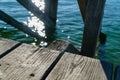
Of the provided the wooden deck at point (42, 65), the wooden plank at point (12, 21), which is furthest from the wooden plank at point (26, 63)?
the wooden plank at point (12, 21)

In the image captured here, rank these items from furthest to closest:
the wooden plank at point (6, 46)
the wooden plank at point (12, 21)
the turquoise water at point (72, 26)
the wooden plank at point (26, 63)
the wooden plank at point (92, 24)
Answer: the turquoise water at point (72, 26) < the wooden plank at point (12, 21) < the wooden plank at point (92, 24) < the wooden plank at point (6, 46) < the wooden plank at point (26, 63)

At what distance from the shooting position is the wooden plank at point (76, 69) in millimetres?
2686

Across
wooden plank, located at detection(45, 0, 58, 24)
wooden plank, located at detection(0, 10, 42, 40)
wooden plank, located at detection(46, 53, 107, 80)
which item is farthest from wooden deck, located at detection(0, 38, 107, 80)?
wooden plank, located at detection(45, 0, 58, 24)

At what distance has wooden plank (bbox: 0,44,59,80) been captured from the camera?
2674 mm

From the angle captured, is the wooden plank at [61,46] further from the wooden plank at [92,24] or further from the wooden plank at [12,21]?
the wooden plank at [12,21]

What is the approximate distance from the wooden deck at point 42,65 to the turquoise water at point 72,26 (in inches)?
150

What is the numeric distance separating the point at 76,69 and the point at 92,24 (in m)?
1.11

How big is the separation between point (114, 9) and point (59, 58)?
961cm

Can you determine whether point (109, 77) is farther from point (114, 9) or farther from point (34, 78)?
point (114, 9)

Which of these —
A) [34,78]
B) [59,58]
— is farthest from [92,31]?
[34,78]

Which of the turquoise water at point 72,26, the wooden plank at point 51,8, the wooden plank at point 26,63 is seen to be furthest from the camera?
the turquoise water at point 72,26

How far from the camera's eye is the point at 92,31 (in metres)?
3.83

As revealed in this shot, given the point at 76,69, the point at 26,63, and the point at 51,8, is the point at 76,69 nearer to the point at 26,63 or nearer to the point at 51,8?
the point at 26,63

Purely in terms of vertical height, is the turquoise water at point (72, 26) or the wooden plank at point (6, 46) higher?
the wooden plank at point (6, 46)
